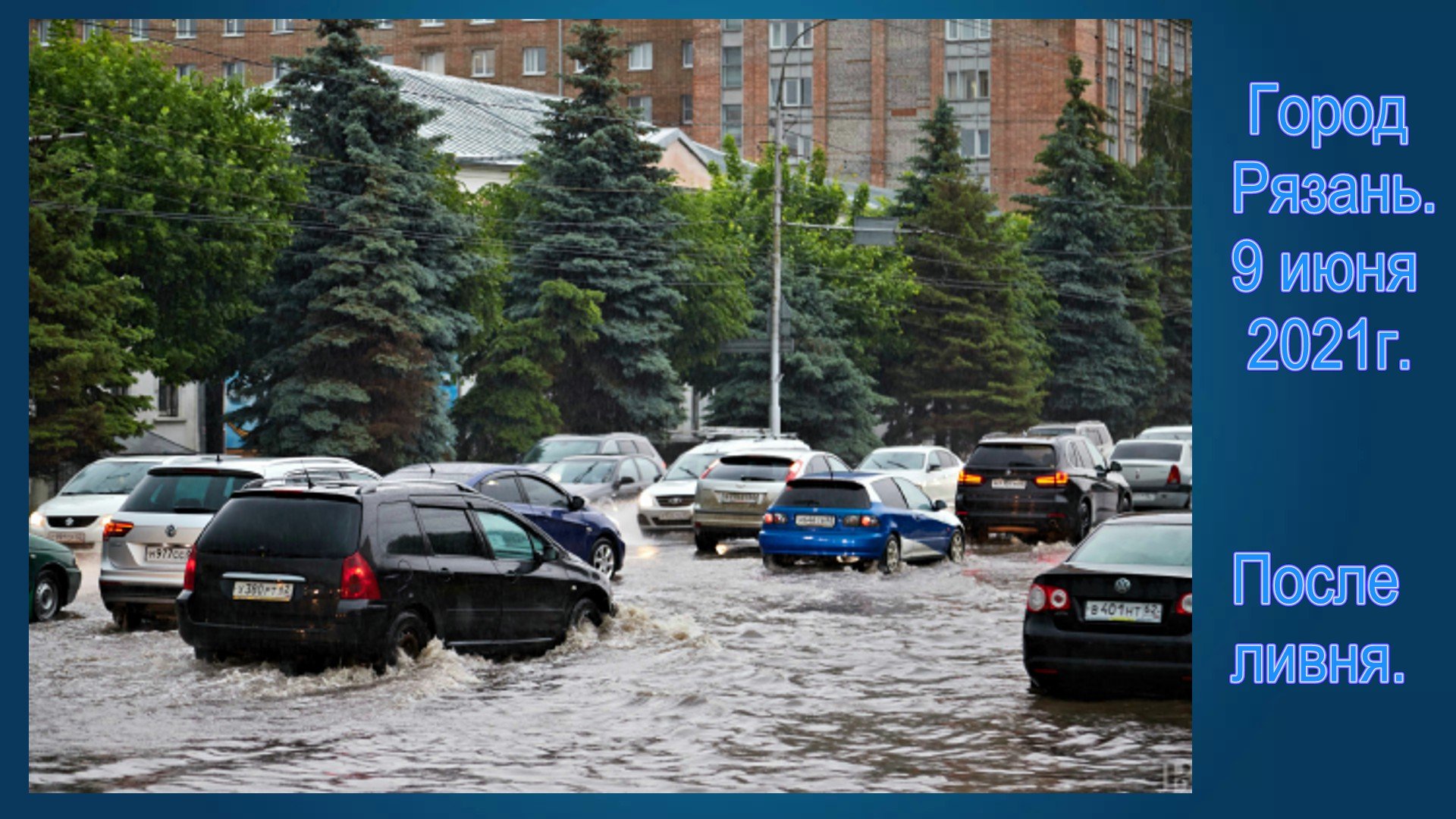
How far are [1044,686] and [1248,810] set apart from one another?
5.58 m

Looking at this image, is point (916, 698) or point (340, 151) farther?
point (340, 151)

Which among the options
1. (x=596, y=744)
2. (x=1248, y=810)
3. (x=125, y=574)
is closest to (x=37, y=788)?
(x=596, y=744)

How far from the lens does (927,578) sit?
2342 cm

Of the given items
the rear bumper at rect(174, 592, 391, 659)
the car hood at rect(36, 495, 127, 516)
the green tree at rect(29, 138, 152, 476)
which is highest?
the green tree at rect(29, 138, 152, 476)

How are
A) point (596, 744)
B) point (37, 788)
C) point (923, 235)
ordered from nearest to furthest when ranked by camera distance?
point (37, 788) < point (596, 744) < point (923, 235)

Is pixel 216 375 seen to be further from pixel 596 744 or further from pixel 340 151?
pixel 596 744

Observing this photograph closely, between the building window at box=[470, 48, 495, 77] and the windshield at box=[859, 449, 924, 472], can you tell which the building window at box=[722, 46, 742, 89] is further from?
the windshield at box=[859, 449, 924, 472]

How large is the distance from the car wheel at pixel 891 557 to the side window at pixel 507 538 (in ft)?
29.2

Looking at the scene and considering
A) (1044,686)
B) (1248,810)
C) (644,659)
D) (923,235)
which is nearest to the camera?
(1248,810)

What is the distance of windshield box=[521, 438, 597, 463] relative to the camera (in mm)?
35000

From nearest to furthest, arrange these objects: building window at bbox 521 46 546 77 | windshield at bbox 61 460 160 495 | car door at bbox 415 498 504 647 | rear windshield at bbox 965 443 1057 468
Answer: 1. car door at bbox 415 498 504 647
2. windshield at bbox 61 460 160 495
3. rear windshield at bbox 965 443 1057 468
4. building window at bbox 521 46 546 77

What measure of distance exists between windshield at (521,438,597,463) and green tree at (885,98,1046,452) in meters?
26.7

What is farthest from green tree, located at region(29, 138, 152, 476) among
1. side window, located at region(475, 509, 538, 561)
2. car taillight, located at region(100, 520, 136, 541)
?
side window, located at region(475, 509, 538, 561)

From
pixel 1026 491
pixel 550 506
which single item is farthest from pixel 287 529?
pixel 1026 491
